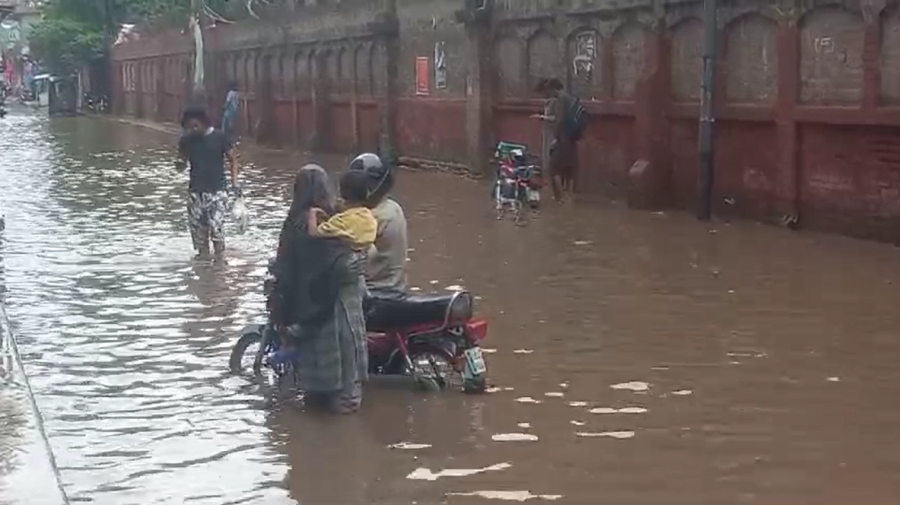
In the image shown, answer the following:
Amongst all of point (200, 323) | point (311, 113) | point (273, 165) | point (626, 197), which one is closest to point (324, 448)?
point (200, 323)

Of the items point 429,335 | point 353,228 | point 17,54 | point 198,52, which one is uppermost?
point 17,54

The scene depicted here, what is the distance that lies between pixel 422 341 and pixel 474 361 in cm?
38

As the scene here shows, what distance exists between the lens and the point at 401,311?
9.12 m

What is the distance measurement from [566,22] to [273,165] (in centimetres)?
1095

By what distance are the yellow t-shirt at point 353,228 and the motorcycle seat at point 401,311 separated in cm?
48

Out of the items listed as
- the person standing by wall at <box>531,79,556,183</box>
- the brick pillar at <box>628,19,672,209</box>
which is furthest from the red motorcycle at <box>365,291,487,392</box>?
the person standing by wall at <box>531,79,556,183</box>

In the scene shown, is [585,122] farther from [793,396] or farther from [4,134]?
[4,134]

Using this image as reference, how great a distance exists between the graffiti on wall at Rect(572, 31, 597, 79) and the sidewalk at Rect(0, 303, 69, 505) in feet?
45.8

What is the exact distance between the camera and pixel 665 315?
11711mm

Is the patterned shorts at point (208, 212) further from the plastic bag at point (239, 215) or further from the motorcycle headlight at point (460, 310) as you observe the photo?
the motorcycle headlight at point (460, 310)

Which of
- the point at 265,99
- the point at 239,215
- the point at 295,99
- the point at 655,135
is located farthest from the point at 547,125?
the point at 265,99

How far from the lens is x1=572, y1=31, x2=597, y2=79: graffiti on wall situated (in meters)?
22.3

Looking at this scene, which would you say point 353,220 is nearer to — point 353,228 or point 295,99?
point 353,228

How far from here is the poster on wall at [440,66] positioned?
1127 inches
